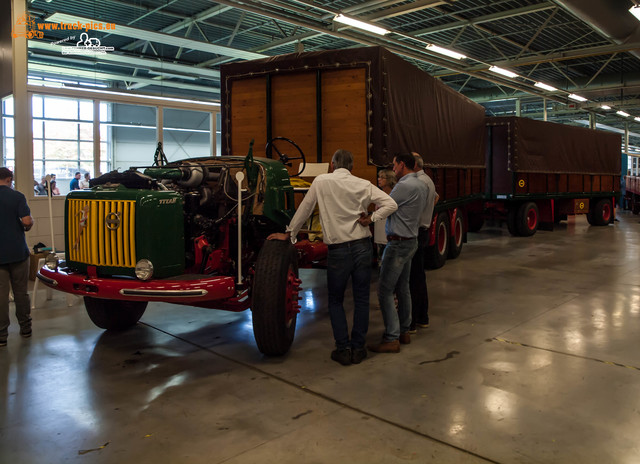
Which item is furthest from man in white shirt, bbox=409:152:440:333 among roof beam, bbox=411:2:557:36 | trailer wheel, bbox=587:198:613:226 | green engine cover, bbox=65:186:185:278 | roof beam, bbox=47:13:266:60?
trailer wheel, bbox=587:198:613:226

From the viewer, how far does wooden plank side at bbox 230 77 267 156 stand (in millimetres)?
7828

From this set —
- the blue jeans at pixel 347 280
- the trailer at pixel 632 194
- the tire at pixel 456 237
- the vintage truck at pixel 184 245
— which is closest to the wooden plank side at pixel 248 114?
the vintage truck at pixel 184 245

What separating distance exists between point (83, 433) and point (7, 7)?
7.40 m

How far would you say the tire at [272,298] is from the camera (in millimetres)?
4438

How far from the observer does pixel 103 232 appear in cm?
439

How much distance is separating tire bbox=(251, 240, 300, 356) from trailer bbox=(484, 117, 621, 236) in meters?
10.5

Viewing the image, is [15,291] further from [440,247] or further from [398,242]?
[440,247]

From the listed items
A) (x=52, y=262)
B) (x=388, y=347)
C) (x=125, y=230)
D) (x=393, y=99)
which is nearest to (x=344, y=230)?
(x=388, y=347)

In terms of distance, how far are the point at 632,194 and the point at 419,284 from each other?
2317 centimetres

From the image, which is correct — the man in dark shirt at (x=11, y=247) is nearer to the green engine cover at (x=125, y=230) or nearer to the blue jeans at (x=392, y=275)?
the green engine cover at (x=125, y=230)

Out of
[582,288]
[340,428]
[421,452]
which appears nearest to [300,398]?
[340,428]

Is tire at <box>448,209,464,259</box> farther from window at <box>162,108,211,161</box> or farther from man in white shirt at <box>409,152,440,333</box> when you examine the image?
window at <box>162,108,211,161</box>

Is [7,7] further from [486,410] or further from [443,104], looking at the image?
[486,410]

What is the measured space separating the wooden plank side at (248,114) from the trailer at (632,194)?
69.1 feet
